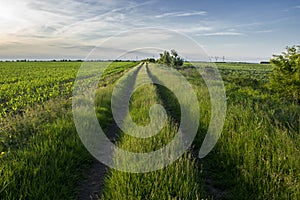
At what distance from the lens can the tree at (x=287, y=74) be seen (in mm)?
14967

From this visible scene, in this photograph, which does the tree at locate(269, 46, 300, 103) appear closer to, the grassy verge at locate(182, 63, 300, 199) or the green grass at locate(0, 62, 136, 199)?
the grassy verge at locate(182, 63, 300, 199)

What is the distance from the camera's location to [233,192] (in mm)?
4324

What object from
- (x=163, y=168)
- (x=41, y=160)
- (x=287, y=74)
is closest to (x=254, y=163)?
(x=163, y=168)

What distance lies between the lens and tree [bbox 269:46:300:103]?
49.1ft

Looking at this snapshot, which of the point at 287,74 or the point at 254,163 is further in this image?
the point at 287,74

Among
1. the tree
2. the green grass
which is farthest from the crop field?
the tree

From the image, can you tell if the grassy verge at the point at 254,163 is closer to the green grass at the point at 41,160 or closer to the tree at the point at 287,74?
the green grass at the point at 41,160

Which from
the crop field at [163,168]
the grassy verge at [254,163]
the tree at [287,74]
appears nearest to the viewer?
the crop field at [163,168]

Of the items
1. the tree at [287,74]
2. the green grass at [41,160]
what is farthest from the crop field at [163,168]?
the tree at [287,74]

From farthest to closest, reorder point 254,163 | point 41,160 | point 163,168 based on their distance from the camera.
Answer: point 41,160, point 254,163, point 163,168

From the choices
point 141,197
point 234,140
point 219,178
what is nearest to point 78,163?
point 141,197

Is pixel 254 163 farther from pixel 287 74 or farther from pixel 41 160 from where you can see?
pixel 287 74

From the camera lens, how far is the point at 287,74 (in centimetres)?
1559

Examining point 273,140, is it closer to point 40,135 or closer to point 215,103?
point 215,103
